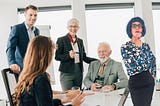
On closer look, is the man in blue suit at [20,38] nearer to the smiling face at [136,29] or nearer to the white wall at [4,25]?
the smiling face at [136,29]

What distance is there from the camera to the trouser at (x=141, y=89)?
204 cm

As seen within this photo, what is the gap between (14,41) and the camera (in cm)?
275

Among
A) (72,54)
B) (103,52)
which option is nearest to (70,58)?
(72,54)

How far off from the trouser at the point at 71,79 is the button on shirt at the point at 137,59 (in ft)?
4.49

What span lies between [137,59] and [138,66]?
0.22 feet

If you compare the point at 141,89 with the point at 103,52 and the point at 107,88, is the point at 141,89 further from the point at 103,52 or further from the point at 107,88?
the point at 103,52

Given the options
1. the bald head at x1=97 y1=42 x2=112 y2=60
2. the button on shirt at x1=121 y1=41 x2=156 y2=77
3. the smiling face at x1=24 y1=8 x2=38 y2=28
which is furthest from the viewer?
the bald head at x1=97 y1=42 x2=112 y2=60

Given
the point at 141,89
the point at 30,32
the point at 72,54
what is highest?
the point at 30,32

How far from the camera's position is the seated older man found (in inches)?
117

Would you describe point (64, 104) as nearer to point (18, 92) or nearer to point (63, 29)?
point (18, 92)

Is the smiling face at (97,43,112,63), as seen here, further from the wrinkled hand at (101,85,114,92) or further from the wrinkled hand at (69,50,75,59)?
the wrinkled hand at (101,85,114,92)

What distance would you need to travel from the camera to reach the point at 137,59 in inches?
86.0

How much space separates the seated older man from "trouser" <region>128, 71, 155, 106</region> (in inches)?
32.6

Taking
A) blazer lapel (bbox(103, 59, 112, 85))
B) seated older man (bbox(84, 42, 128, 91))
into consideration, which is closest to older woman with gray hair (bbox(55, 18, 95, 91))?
seated older man (bbox(84, 42, 128, 91))
